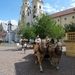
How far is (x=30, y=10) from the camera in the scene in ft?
269

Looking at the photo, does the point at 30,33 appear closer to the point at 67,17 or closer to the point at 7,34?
the point at 67,17

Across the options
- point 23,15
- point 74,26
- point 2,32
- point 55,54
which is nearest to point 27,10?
point 23,15

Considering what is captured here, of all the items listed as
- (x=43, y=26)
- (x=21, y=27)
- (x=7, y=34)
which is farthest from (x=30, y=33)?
(x=7, y=34)

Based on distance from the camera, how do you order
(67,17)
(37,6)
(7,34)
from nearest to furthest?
1. (67,17)
2. (37,6)
3. (7,34)

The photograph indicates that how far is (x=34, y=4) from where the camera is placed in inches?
3125

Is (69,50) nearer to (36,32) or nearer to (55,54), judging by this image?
(55,54)

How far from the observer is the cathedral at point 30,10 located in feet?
256

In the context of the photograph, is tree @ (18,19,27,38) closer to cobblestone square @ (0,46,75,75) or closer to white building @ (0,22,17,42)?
cobblestone square @ (0,46,75,75)

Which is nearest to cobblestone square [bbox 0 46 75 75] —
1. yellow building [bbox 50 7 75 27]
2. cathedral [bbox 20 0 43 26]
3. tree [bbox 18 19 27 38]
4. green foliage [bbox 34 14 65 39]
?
green foliage [bbox 34 14 65 39]

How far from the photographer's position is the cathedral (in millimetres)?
78062

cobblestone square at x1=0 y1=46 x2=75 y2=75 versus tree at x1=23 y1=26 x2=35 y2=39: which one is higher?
tree at x1=23 y1=26 x2=35 y2=39

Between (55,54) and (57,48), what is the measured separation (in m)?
0.51

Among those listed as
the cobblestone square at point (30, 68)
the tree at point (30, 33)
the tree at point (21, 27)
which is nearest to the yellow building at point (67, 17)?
the tree at point (21, 27)

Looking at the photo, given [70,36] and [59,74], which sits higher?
[70,36]
